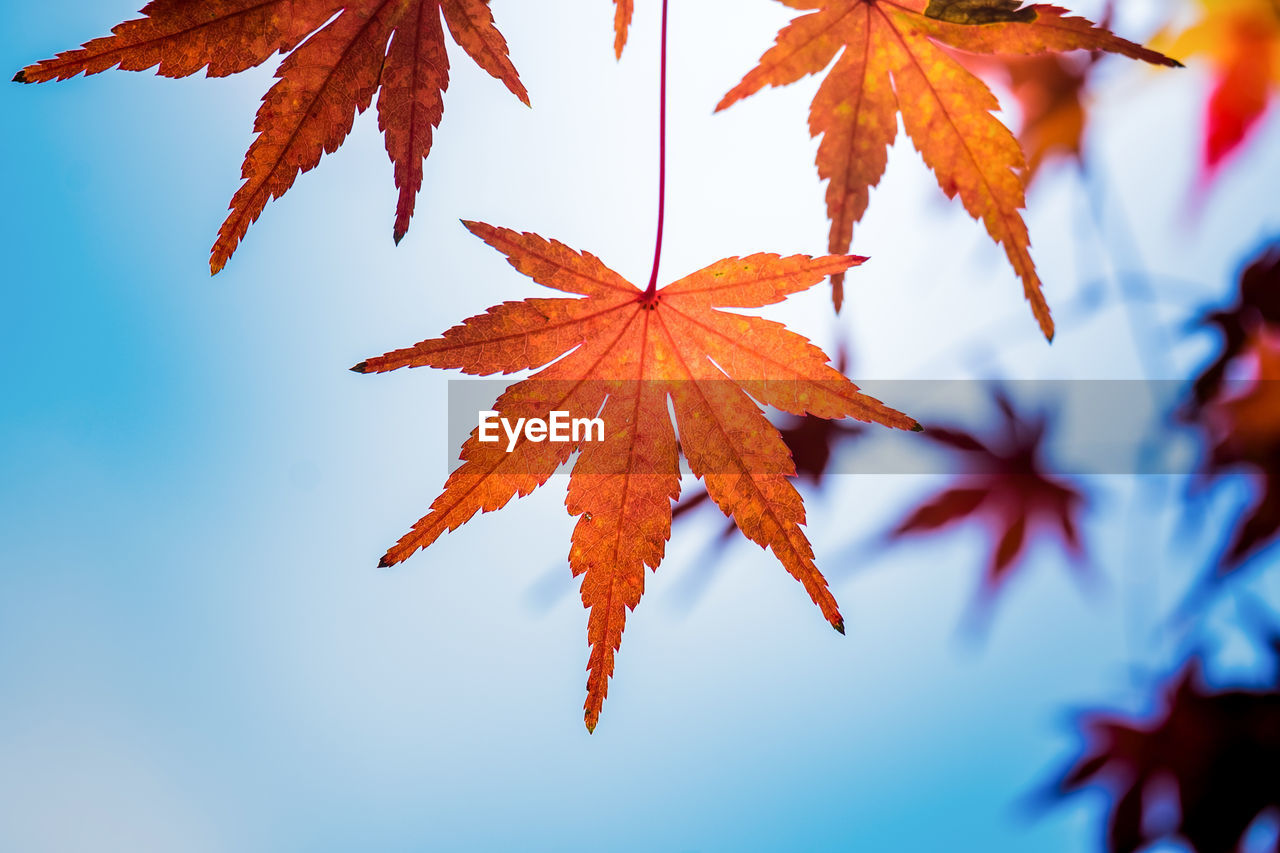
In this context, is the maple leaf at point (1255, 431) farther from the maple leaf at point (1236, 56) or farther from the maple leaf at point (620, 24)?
the maple leaf at point (620, 24)

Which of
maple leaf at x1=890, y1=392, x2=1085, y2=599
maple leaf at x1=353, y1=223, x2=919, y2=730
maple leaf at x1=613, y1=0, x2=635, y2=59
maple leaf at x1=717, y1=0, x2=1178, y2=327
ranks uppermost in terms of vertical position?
maple leaf at x1=613, y1=0, x2=635, y2=59

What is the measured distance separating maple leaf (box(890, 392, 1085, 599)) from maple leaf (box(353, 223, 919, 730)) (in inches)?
29.1

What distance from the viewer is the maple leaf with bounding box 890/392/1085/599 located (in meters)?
1.25

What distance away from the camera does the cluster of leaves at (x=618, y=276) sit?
52cm

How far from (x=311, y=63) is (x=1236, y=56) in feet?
4.64

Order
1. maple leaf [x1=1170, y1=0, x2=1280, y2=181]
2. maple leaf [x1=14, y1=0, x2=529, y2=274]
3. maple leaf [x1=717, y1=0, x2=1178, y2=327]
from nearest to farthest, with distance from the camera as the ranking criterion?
maple leaf [x1=14, y1=0, x2=529, y2=274]
maple leaf [x1=717, y1=0, x2=1178, y2=327]
maple leaf [x1=1170, y1=0, x2=1280, y2=181]

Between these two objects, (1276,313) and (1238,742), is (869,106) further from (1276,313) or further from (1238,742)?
(1238,742)

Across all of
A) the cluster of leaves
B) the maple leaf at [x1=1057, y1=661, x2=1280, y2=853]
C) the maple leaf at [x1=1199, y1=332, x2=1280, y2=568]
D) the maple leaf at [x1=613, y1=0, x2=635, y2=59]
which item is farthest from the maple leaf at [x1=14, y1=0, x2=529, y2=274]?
the maple leaf at [x1=1057, y1=661, x2=1280, y2=853]

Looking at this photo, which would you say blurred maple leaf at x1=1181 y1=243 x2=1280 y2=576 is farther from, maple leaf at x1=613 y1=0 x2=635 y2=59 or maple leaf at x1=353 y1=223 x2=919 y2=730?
maple leaf at x1=613 y1=0 x2=635 y2=59

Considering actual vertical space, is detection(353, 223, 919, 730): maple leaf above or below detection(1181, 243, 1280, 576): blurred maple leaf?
above

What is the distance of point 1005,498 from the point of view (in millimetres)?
1312

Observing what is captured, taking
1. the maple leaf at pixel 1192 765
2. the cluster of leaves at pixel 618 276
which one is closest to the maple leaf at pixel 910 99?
the cluster of leaves at pixel 618 276

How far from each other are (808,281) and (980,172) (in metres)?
0.19

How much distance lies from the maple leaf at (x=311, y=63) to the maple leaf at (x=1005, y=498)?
1.02 meters
